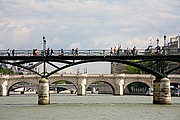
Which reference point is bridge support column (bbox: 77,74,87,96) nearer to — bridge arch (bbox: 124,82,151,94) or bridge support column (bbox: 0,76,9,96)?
bridge support column (bbox: 0,76,9,96)

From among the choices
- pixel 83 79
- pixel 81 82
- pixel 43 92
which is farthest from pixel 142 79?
pixel 43 92

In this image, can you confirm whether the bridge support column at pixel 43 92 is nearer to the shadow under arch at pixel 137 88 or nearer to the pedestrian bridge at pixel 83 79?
the pedestrian bridge at pixel 83 79

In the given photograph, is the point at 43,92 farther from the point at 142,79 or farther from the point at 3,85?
the point at 3,85

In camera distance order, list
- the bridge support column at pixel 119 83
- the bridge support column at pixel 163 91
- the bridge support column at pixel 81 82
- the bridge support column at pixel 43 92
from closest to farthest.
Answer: the bridge support column at pixel 163 91, the bridge support column at pixel 43 92, the bridge support column at pixel 119 83, the bridge support column at pixel 81 82

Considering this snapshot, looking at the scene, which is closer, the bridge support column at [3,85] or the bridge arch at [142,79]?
the bridge arch at [142,79]

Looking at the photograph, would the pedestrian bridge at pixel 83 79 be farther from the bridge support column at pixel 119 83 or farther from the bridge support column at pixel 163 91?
the bridge support column at pixel 163 91

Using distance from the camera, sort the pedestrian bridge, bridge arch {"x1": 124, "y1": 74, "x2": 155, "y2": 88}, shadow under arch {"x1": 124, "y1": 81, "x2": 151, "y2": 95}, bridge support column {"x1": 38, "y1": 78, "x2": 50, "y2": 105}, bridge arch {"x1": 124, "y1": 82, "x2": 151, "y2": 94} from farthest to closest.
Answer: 1. bridge arch {"x1": 124, "y1": 82, "x2": 151, "y2": 94}
2. shadow under arch {"x1": 124, "y1": 81, "x2": 151, "y2": 95}
3. the pedestrian bridge
4. bridge arch {"x1": 124, "y1": 74, "x2": 155, "y2": 88}
5. bridge support column {"x1": 38, "y1": 78, "x2": 50, "y2": 105}

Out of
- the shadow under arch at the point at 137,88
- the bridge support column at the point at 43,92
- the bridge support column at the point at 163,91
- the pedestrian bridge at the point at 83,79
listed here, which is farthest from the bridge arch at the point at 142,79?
the bridge support column at the point at 43,92

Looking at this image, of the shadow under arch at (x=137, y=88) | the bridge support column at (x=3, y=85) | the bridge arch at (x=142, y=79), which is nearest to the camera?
the bridge arch at (x=142, y=79)

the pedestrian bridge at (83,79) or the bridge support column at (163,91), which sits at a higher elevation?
the pedestrian bridge at (83,79)

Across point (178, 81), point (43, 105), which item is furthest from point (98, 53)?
point (178, 81)

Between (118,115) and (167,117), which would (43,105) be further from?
(167,117)

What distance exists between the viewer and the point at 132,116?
165 ft

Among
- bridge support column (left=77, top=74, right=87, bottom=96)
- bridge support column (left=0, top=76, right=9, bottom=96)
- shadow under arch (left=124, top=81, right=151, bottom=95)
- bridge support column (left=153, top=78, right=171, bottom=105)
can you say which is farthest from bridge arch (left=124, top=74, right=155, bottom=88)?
bridge support column (left=153, top=78, right=171, bottom=105)
